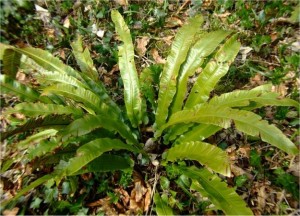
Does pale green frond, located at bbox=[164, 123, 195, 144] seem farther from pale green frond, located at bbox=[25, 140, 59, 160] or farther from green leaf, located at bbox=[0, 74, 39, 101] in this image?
green leaf, located at bbox=[0, 74, 39, 101]

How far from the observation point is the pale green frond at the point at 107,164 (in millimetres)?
2037

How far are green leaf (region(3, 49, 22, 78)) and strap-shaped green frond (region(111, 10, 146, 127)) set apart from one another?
0.77m

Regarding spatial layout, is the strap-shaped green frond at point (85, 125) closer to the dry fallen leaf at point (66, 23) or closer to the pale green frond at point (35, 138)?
the pale green frond at point (35, 138)

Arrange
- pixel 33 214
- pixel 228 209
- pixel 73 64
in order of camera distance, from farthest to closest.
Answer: pixel 73 64, pixel 33 214, pixel 228 209

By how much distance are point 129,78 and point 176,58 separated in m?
0.39

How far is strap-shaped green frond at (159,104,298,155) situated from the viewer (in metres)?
1.80

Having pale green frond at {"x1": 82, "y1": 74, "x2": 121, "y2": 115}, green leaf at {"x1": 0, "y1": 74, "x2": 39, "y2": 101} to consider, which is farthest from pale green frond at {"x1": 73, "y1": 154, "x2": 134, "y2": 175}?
green leaf at {"x1": 0, "y1": 74, "x2": 39, "y2": 101}

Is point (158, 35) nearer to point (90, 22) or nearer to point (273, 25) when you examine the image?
point (90, 22)

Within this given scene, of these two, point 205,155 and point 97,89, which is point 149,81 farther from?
point 205,155

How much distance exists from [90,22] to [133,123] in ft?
4.52

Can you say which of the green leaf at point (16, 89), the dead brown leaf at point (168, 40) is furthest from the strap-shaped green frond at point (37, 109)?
the dead brown leaf at point (168, 40)

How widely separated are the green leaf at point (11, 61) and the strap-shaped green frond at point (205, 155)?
1325 mm

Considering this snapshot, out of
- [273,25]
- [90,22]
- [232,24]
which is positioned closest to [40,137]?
[90,22]

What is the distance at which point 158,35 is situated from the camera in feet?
10.7
